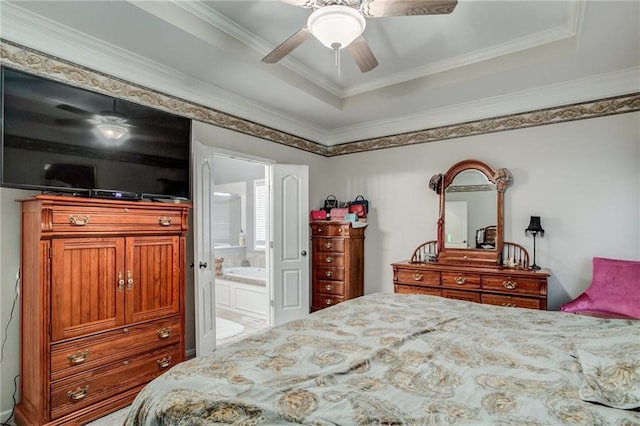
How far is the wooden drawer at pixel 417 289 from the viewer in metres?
3.64

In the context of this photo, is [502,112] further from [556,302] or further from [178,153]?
[178,153]

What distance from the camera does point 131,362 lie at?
2410 millimetres

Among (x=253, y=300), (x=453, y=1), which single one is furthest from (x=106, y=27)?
(x=253, y=300)

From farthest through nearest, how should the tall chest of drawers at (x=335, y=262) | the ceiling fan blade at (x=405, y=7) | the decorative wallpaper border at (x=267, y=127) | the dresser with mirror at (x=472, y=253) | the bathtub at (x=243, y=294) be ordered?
the bathtub at (x=243, y=294)
the tall chest of drawers at (x=335, y=262)
the dresser with mirror at (x=472, y=253)
the decorative wallpaper border at (x=267, y=127)
the ceiling fan blade at (x=405, y=7)

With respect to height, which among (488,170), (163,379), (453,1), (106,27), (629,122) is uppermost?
(106,27)

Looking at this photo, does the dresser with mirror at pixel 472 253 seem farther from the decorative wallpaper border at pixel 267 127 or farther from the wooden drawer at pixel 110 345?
the wooden drawer at pixel 110 345

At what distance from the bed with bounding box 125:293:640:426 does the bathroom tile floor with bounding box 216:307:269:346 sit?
2512 mm

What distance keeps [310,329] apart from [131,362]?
1535mm

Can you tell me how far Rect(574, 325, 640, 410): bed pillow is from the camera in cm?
103

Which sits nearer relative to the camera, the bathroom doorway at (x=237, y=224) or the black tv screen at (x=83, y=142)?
the black tv screen at (x=83, y=142)

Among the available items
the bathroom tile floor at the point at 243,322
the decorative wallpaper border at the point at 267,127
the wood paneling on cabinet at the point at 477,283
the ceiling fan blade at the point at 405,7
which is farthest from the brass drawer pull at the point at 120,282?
the wood paneling on cabinet at the point at 477,283

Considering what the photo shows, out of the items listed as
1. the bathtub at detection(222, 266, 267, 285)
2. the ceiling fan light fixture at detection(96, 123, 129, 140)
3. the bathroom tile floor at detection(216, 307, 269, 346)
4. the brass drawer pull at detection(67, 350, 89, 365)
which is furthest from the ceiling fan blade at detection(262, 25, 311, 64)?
the bathtub at detection(222, 266, 267, 285)

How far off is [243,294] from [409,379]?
13.6 ft

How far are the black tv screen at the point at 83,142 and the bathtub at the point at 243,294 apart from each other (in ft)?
7.50
